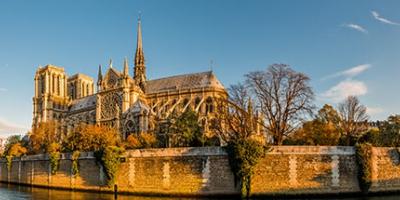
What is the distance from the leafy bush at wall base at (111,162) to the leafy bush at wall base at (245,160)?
823 centimetres

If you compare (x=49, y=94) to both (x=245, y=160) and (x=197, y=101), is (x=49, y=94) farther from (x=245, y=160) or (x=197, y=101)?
(x=245, y=160)

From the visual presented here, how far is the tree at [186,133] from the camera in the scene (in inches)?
1545

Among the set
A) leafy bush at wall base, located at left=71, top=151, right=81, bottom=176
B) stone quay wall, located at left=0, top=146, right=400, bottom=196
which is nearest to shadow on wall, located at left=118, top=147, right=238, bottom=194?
stone quay wall, located at left=0, top=146, right=400, bottom=196

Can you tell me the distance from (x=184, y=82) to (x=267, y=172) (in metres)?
48.3

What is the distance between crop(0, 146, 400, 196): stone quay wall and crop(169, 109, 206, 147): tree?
437 inches

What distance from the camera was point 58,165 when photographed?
33.2m

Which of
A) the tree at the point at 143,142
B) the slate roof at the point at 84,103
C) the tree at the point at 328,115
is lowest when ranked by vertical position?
the tree at the point at 143,142

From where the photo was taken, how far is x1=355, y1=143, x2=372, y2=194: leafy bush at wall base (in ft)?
82.3

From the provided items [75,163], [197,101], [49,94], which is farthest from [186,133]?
[49,94]

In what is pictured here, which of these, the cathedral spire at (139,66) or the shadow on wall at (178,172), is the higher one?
Result: the cathedral spire at (139,66)

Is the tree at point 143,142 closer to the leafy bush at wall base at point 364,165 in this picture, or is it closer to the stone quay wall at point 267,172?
the stone quay wall at point 267,172

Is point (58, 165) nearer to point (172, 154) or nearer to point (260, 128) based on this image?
point (172, 154)

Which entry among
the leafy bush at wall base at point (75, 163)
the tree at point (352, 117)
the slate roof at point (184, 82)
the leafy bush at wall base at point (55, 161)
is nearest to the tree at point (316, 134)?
the tree at point (352, 117)

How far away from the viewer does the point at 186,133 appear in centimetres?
4022
